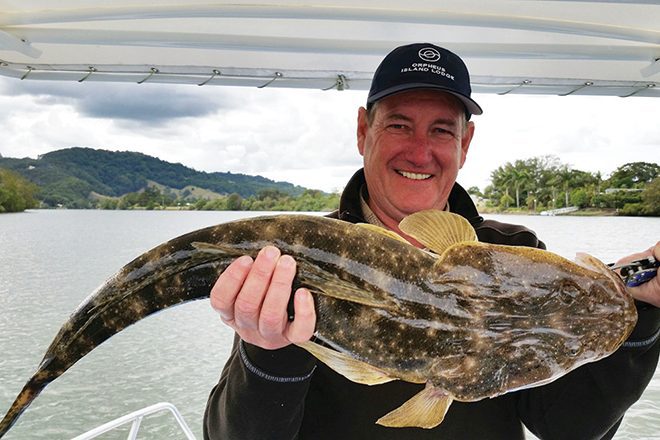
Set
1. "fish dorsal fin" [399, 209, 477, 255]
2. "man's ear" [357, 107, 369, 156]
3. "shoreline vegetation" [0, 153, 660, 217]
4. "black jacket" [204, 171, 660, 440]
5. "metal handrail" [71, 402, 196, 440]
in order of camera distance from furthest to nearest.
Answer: "shoreline vegetation" [0, 153, 660, 217] < "metal handrail" [71, 402, 196, 440] < "man's ear" [357, 107, 369, 156] < "black jacket" [204, 171, 660, 440] < "fish dorsal fin" [399, 209, 477, 255]

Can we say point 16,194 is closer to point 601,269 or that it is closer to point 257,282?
point 257,282

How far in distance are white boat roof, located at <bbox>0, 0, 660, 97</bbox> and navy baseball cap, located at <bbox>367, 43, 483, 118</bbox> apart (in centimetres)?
134

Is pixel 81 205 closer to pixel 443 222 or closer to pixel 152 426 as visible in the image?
pixel 152 426

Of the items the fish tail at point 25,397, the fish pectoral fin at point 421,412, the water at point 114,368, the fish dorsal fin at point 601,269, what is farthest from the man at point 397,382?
the water at point 114,368

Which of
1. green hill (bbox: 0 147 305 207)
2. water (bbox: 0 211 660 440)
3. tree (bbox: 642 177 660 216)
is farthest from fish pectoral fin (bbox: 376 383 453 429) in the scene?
green hill (bbox: 0 147 305 207)

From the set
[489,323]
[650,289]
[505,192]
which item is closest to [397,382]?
[489,323]

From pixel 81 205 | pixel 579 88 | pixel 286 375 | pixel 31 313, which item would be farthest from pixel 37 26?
pixel 81 205

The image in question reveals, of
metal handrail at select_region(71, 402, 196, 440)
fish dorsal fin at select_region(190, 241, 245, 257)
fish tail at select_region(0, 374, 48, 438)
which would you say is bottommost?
metal handrail at select_region(71, 402, 196, 440)

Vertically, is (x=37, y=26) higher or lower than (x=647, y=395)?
higher

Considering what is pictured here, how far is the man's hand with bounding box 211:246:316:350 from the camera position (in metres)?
1.68

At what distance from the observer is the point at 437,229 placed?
180cm

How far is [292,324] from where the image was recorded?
1.74 m

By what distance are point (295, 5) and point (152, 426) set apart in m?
10.1

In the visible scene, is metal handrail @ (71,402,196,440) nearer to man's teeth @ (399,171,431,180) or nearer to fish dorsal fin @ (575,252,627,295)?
man's teeth @ (399,171,431,180)
